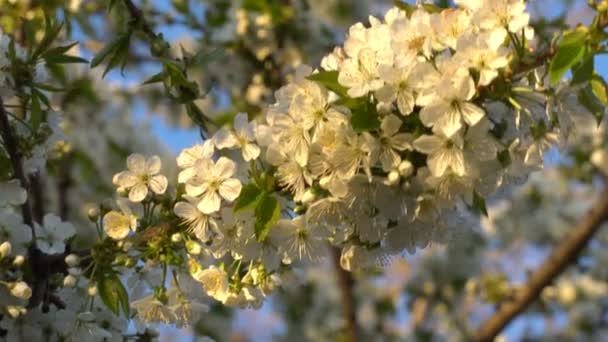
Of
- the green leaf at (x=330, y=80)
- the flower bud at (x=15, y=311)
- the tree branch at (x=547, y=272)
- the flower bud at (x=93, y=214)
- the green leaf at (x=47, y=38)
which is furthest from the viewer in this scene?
the tree branch at (x=547, y=272)

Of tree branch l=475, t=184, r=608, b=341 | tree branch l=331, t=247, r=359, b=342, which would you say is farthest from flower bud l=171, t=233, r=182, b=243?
tree branch l=475, t=184, r=608, b=341

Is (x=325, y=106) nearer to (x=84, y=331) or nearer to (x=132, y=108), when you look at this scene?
(x=84, y=331)

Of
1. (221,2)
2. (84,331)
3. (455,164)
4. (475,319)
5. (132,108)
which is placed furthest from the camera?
(475,319)

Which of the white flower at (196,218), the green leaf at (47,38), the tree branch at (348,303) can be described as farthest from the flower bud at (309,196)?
the tree branch at (348,303)

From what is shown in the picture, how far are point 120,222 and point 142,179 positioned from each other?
0.28 ft

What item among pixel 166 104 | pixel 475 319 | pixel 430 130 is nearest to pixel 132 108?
pixel 166 104

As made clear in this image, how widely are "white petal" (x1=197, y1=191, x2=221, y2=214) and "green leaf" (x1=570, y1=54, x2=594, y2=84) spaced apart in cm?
59

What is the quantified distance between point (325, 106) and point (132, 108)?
4017 mm

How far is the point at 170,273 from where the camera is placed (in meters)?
1.80

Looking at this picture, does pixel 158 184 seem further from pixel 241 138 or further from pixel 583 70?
pixel 583 70

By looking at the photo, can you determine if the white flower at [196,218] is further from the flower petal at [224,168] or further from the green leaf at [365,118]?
the green leaf at [365,118]

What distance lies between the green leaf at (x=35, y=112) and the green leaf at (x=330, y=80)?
0.58 meters

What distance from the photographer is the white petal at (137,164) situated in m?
1.71

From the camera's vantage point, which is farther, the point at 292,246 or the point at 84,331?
the point at 84,331
